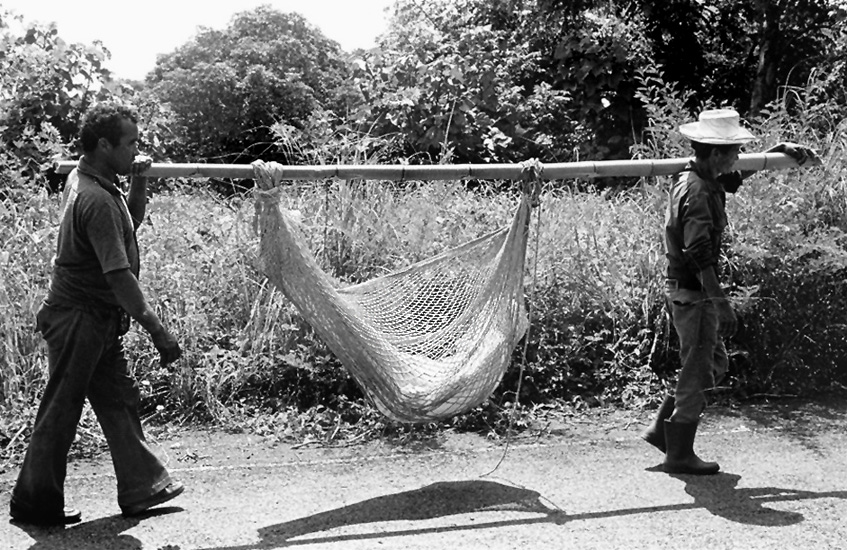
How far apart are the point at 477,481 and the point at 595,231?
301 cm

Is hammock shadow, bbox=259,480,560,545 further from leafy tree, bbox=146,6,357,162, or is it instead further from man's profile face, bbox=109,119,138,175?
leafy tree, bbox=146,6,357,162

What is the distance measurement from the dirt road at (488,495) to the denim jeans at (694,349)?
0.38 metres

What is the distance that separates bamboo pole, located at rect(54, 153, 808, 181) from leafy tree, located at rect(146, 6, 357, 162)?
13111 mm

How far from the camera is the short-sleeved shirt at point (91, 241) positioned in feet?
13.4

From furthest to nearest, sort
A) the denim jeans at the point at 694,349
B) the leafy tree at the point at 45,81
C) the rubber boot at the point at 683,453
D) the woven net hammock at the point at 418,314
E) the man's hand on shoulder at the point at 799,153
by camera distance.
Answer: the leafy tree at the point at 45,81 < the man's hand on shoulder at the point at 799,153 < the rubber boot at the point at 683,453 < the denim jeans at the point at 694,349 < the woven net hammock at the point at 418,314

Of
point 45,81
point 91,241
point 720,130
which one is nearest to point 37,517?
point 91,241

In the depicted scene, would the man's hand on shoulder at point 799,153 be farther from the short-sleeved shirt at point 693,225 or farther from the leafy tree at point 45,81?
the leafy tree at point 45,81

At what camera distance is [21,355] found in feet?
19.6

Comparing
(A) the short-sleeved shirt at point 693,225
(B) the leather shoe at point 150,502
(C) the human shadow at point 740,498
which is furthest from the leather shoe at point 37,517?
(A) the short-sleeved shirt at point 693,225

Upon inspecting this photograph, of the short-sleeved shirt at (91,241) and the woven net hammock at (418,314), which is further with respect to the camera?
the woven net hammock at (418,314)

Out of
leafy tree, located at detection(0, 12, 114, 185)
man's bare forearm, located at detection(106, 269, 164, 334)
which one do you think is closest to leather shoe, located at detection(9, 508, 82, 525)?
man's bare forearm, located at detection(106, 269, 164, 334)

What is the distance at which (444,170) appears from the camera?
16.4ft

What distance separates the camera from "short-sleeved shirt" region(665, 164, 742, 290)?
478 centimetres

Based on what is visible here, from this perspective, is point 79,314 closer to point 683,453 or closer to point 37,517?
point 37,517
